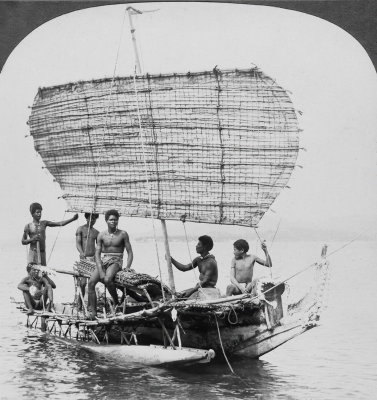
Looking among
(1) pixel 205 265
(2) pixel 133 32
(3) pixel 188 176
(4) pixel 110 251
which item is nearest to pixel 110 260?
(4) pixel 110 251

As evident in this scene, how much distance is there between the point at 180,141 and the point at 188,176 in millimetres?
381

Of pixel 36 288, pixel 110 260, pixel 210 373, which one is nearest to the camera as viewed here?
pixel 110 260

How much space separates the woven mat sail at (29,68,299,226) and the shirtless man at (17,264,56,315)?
3.04 feet

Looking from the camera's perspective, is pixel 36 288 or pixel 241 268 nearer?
pixel 241 268

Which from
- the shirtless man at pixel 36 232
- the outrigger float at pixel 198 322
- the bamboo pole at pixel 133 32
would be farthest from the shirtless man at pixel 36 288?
the bamboo pole at pixel 133 32

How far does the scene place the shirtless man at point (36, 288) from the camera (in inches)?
330

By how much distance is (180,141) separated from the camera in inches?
305

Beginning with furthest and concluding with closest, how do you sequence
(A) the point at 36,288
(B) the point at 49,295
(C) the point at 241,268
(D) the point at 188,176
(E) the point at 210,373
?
(A) the point at 36,288
(B) the point at 49,295
(D) the point at 188,176
(C) the point at 241,268
(E) the point at 210,373

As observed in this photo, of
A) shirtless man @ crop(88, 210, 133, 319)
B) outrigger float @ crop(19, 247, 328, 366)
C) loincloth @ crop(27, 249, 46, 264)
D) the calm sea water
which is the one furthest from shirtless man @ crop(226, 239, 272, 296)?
loincloth @ crop(27, 249, 46, 264)

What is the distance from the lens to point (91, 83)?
8008 mm

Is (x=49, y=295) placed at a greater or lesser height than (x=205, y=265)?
lesser

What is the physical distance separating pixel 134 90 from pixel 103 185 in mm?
1193

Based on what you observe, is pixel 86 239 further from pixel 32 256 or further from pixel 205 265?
pixel 205 265

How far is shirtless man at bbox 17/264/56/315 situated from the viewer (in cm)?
839
